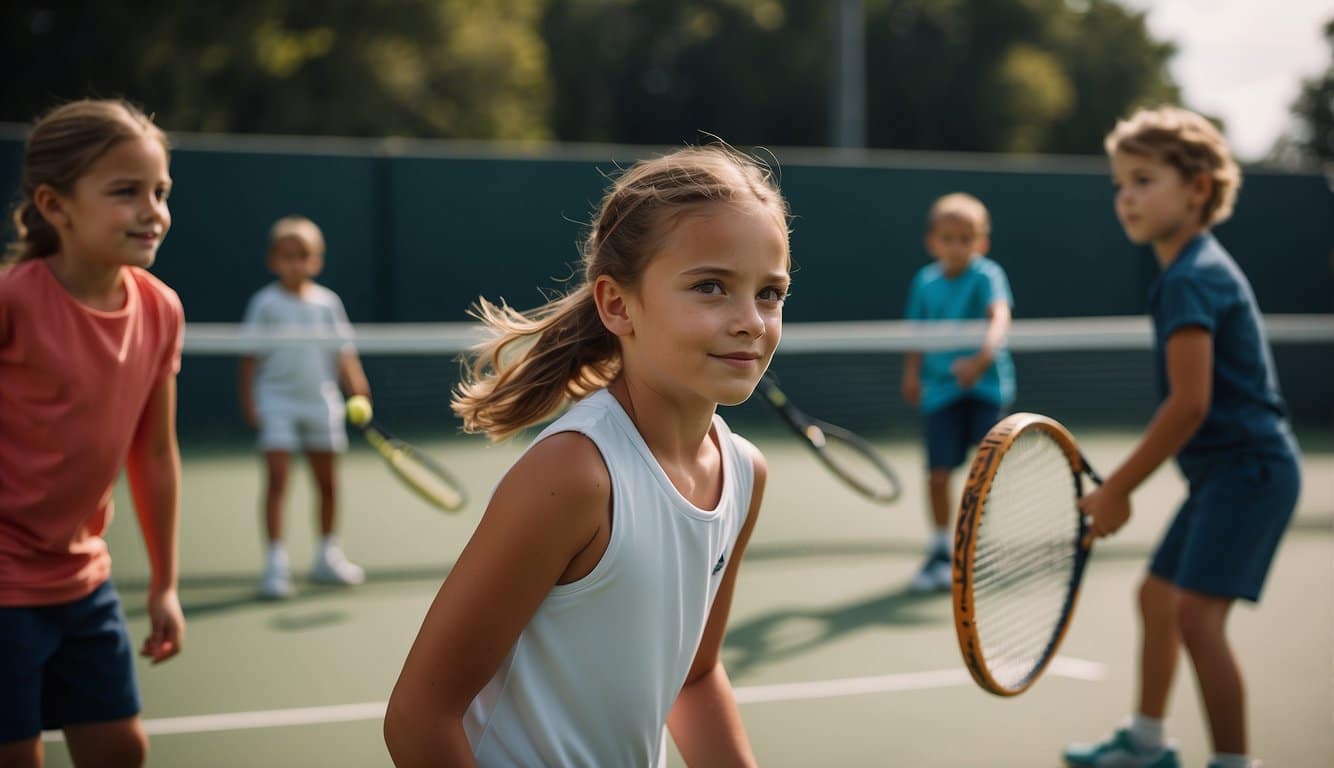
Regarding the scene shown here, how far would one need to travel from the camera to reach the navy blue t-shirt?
362 centimetres

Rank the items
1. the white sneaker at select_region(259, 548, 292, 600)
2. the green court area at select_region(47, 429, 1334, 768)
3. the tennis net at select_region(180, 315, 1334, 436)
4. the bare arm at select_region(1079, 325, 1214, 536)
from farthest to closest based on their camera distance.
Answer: the tennis net at select_region(180, 315, 1334, 436) → the white sneaker at select_region(259, 548, 292, 600) → the green court area at select_region(47, 429, 1334, 768) → the bare arm at select_region(1079, 325, 1214, 536)

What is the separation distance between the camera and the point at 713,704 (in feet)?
7.74

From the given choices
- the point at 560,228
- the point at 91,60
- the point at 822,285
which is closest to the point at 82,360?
the point at 560,228

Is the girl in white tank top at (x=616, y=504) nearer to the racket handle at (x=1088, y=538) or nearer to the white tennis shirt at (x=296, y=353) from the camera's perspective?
the racket handle at (x=1088, y=538)

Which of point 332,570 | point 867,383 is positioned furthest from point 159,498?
point 867,383

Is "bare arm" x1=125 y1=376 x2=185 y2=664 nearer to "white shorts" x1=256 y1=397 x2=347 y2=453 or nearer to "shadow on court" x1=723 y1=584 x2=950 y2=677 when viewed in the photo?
"shadow on court" x1=723 y1=584 x2=950 y2=677

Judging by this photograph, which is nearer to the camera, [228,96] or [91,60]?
[91,60]

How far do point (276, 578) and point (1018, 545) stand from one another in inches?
139

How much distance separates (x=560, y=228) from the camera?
41.5 feet

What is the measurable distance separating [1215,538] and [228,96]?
28.0m

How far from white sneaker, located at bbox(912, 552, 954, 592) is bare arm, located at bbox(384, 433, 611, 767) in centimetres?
462

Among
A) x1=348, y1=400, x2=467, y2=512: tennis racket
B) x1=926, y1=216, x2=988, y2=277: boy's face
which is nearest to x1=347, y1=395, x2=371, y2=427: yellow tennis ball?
x1=348, y1=400, x2=467, y2=512: tennis racket

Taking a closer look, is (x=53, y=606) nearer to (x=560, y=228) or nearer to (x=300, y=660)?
(x=300, y=660)

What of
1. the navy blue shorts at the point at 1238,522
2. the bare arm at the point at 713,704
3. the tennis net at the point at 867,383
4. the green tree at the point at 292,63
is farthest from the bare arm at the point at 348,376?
the green tree at the point at 292,63
